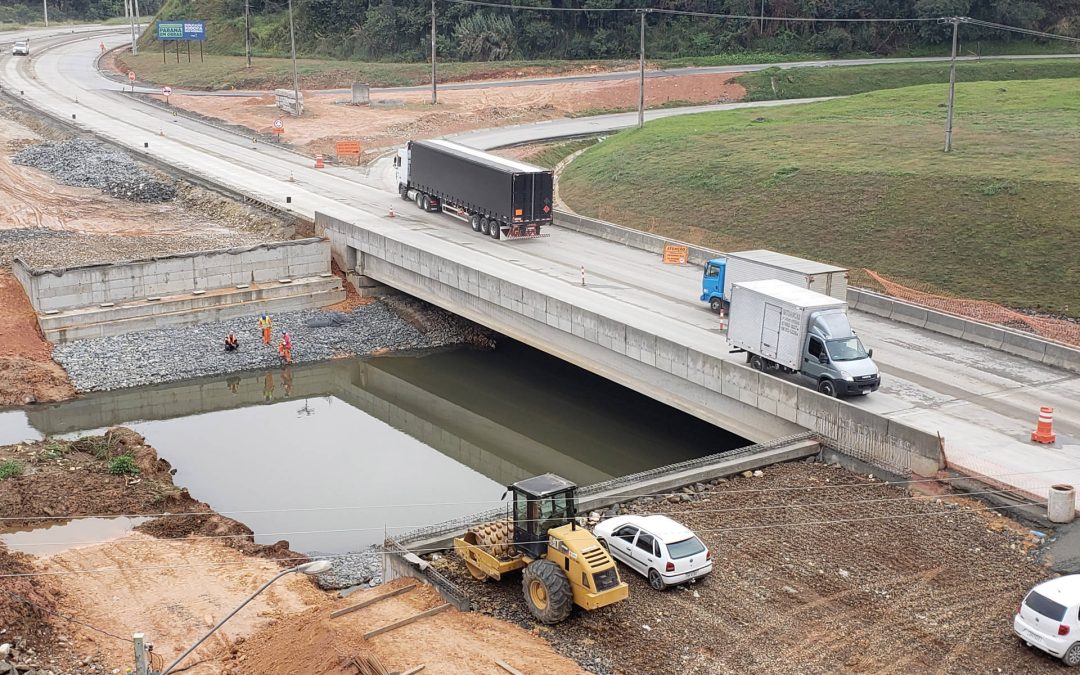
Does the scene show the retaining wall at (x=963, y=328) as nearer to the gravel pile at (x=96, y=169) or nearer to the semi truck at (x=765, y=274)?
the semi truck at (x=765, y=274)

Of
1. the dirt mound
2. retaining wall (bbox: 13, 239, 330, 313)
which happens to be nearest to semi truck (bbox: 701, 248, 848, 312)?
retaining wall (bbox: 13, 239, 330, 313)

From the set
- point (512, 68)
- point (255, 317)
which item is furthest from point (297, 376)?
point (512, 68)

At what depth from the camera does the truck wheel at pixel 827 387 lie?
2820 centimetres

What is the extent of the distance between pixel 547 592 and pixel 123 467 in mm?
14964

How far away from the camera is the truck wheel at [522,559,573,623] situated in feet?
65.2

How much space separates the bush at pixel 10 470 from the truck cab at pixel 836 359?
66.2ft

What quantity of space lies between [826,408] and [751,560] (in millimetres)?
6254

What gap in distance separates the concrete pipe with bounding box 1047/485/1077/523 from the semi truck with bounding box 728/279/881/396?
5851mm

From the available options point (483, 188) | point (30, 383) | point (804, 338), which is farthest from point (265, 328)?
point (804, 338)

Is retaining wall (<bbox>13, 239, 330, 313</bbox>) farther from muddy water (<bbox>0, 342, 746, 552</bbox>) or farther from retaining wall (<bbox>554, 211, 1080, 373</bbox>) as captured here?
retaining wall (<bbox>554, 211, 1080, 373</bbox>)

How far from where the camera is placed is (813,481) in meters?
26.4

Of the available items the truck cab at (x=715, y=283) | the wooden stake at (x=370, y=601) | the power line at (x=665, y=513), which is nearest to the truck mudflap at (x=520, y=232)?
the truck cab at (x=715, y=283)

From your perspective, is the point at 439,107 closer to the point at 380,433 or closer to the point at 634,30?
the point at 634,30

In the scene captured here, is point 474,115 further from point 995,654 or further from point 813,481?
point 995,654
